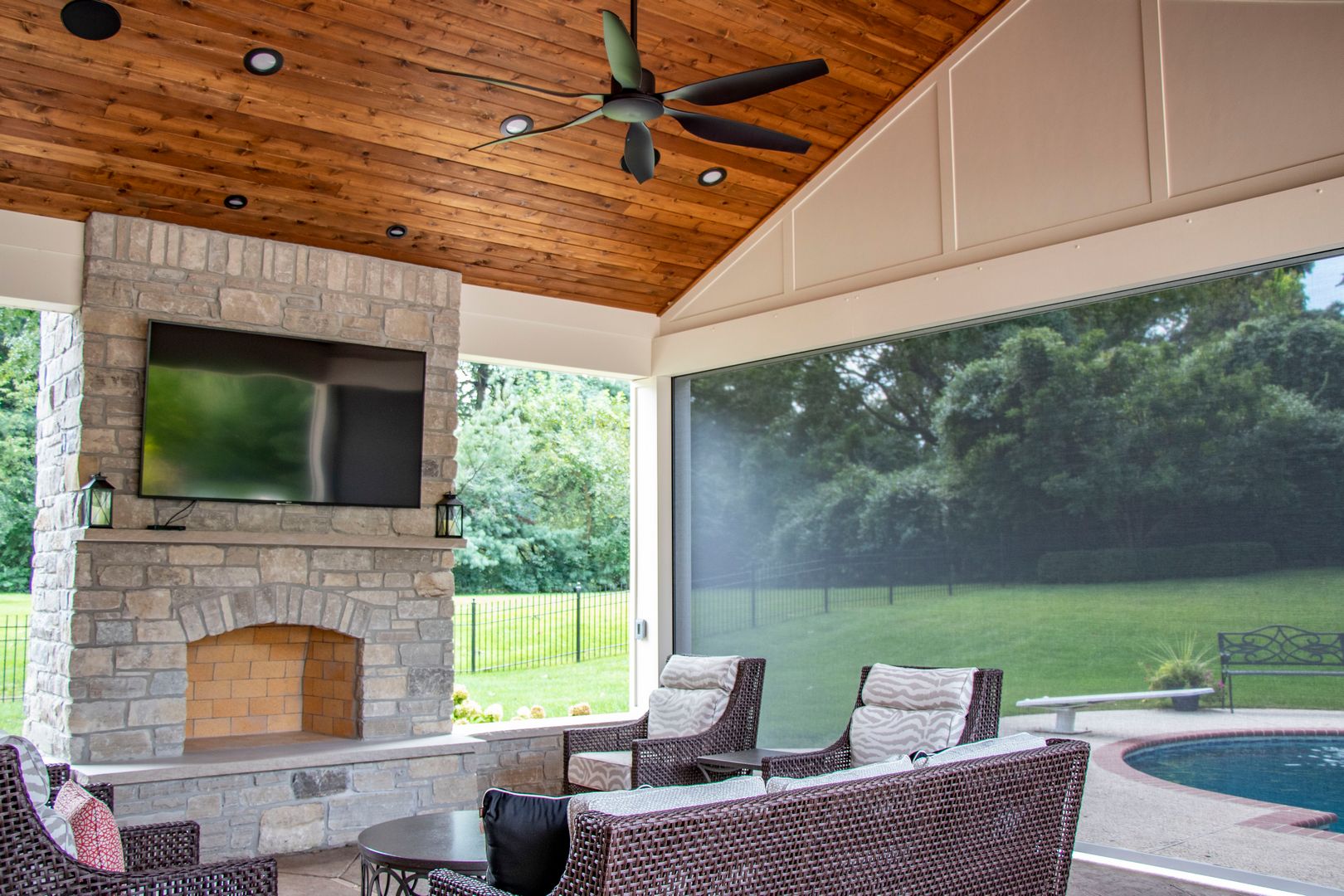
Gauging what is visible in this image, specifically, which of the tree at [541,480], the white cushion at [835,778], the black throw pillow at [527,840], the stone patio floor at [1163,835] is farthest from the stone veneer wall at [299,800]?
the tree at [541,480]

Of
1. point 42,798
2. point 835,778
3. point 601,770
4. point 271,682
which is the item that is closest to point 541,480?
point 271,682

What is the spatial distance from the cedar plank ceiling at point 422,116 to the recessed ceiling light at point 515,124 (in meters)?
0.05

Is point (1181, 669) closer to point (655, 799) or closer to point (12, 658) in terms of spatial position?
point (655, 799)

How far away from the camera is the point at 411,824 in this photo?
13.0ft

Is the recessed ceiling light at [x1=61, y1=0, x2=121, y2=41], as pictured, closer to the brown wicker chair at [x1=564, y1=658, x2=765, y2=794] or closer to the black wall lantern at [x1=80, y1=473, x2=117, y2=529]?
the black wall lantern at [x1=80, y1=473, x2=117, y2=529]

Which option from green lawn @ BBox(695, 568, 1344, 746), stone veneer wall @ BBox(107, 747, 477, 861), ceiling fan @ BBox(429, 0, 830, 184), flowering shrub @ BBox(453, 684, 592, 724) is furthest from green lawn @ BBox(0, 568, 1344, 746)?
ceiling fan @ BBox(429, 0, 830, 184)

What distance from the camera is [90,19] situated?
4.48 meters

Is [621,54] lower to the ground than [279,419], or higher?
higher

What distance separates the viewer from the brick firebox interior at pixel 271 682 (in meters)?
5.83

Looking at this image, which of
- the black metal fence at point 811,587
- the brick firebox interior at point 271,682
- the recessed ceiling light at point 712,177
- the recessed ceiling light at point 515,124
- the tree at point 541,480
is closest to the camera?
the recessed ceiling light at point 515,124

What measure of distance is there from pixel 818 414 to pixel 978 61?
7.24 ft

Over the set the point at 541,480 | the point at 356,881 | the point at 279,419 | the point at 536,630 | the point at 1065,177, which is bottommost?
the point at 356,881

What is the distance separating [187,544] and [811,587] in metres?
3.55

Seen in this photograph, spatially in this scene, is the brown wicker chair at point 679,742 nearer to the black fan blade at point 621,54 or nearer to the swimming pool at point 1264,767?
the swimming pool at point 1264,767
